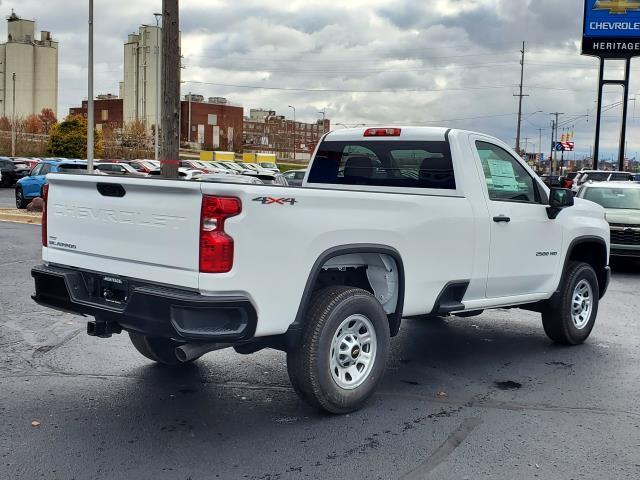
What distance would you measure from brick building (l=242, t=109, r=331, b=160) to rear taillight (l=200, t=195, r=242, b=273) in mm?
126877

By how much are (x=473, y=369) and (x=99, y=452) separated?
347 cm

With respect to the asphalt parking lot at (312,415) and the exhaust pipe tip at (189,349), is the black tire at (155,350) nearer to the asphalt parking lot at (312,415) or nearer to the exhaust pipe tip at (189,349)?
the asphalt parking lot at (312,415)

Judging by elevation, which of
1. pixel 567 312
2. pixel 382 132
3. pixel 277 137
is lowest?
pixel 567 312

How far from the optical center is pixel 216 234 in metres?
4.36

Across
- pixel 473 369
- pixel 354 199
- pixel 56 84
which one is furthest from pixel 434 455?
pixel 56 84

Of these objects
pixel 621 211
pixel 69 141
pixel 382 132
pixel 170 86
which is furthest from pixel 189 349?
pixel 69 141

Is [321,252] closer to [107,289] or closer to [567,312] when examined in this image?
[107,289]

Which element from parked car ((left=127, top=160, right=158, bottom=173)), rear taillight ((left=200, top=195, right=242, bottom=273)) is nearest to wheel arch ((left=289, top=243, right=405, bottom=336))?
rear taillight ((left=200, top=195, right=242, bottom=273))

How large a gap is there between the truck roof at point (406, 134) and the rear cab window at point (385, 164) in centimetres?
4

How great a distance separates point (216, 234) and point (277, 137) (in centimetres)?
14489

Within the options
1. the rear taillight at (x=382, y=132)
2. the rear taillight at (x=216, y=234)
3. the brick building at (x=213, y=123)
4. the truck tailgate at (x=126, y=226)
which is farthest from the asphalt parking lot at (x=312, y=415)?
the brick building at (x=213, y=123)

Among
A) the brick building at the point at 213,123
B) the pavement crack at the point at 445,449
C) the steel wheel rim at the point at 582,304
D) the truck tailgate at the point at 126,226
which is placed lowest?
the pavement crack at the point at 445,449

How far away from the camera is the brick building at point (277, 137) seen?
454ft

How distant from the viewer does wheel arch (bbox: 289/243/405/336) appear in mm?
4832
